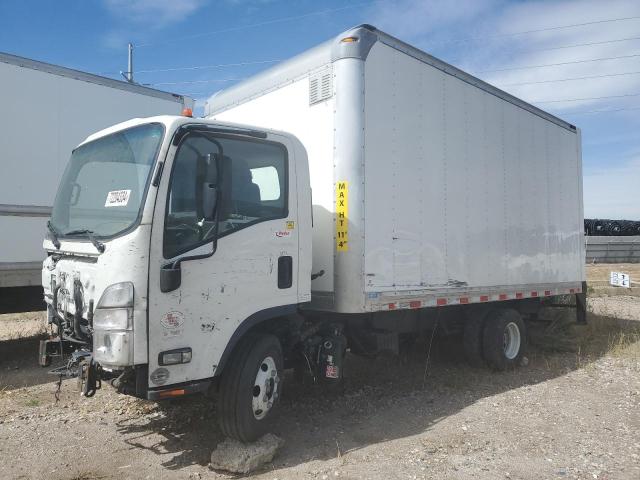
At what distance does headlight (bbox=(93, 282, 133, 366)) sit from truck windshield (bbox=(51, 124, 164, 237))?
46cm

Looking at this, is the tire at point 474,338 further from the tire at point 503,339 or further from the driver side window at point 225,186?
the driver side window at point 225,186

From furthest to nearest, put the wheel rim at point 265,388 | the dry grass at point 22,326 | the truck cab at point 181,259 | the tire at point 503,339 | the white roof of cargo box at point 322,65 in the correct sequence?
the dry grass at point 22,326
the tire at point 503,339
the white roof of cargo box at point 322,65
the wheel rim at point 265,388
the truck cab at point 181,259

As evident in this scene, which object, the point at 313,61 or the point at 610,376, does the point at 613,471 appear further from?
the point at 313,61

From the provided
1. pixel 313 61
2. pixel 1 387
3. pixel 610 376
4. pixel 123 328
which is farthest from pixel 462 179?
pixel 1 387

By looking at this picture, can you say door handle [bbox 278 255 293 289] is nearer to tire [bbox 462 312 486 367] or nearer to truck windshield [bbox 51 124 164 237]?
truck windshield [bbox 51 124 164 237]

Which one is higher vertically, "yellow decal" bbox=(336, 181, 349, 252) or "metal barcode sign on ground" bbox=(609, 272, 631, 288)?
"yellow decal" bbox=(336, 181, 349, 252)

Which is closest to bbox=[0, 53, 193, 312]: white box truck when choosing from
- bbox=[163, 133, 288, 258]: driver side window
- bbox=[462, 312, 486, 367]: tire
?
bbox=[163, 133, 288, 258]: driver side window

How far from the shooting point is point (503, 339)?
7.19m

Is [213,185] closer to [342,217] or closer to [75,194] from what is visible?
[342,217]

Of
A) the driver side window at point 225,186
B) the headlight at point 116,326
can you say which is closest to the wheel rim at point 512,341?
the driver side window at point 225,186

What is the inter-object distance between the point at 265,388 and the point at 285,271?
994 mm

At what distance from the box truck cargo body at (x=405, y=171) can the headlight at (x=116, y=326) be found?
204 centimetres

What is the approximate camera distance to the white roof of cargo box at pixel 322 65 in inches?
198

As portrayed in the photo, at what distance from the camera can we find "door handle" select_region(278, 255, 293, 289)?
177 inches
